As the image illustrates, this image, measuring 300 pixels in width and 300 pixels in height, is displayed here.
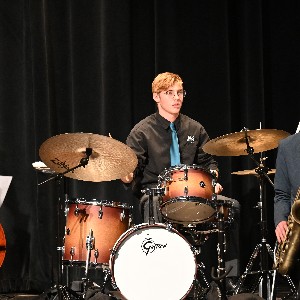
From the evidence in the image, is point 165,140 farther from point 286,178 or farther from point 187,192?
point 286,178

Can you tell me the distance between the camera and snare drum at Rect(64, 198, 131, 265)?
4684 mm

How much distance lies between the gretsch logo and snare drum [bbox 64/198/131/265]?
423 mm

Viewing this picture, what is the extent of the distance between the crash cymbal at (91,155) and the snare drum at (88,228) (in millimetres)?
222

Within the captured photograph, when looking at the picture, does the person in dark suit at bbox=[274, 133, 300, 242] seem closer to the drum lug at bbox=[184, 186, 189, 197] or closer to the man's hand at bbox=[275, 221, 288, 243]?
the man's hand at bbox=[275, 221, 288, 243]

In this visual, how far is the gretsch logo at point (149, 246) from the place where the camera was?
171 inches

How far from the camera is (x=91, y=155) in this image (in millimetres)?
4516

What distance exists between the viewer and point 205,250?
5875 millimetres

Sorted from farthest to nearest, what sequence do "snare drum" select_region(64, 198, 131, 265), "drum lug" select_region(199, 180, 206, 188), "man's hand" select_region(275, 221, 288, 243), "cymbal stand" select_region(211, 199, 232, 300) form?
1. "snare drum" select_region(64, 198, 131, 265)
2. "drum lug" select_region(199, 180, 206, 188)
3. "cymbal stand" select_region(211, 199, 232, 300)
4. "man's hand" select_region(275, 221, 288, 243)

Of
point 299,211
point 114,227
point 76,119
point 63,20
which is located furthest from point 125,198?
point 299,211

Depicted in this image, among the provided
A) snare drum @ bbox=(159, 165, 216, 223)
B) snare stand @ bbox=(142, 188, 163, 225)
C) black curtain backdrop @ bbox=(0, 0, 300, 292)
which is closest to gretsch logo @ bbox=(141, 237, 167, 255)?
snare stand @ bbox=(142, 188, 163, 225)

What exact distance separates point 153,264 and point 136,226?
28 cm

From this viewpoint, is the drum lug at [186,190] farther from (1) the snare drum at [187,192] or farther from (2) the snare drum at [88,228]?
(2) the snare drum at [88,228]

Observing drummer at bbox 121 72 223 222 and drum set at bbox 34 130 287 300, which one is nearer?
drum set at bbox 34 130 287 300

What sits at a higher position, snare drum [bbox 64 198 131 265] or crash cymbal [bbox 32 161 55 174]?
crash cymbal [bbox 32 161 55 174]
